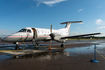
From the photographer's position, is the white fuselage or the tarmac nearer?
the tarmac

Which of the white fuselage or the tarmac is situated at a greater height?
the white fuselage

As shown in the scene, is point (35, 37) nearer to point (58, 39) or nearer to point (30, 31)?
point (30, 31)

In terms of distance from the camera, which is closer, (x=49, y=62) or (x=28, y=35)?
(x=49, y=62)

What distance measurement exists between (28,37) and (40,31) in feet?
9.01

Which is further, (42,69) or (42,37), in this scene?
(42,37)

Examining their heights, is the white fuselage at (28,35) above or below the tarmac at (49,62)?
above

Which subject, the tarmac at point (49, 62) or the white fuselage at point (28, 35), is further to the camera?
the white fuselage at point (28, 35)

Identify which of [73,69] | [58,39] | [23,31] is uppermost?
[23,31]

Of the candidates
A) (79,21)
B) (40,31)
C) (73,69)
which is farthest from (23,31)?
(79,21)

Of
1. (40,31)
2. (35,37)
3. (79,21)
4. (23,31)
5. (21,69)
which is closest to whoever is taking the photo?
(21,69)

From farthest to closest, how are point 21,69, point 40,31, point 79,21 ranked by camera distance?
point 79,21
point 40,31
point 21,69

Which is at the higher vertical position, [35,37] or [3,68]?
[35,37]

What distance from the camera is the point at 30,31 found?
13.1 meters

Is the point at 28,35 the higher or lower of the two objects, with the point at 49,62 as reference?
higher
